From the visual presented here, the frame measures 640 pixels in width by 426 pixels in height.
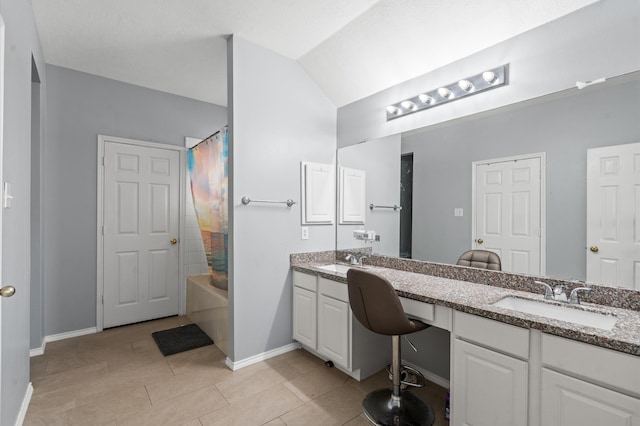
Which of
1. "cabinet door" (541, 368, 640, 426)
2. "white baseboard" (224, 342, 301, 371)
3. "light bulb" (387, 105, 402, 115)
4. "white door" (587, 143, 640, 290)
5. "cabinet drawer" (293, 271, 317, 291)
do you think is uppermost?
"light bulb" (387, 105, 402, 115)

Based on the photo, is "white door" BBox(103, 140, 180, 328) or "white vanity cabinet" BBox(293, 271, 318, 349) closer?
"white vanity cabinet" BBox(293, 271, 318, 349)

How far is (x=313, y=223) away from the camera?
2898 mm

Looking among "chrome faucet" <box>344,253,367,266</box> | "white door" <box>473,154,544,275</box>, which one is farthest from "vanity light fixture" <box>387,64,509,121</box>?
"chrome faucet" <box>344,253,367,266</box>

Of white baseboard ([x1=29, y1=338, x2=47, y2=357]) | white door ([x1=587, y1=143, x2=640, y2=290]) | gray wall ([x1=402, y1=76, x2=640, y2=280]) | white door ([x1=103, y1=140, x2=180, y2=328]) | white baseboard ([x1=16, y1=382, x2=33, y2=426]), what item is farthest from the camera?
white door ([x1=103, y1=140, x2=180, y2=328])

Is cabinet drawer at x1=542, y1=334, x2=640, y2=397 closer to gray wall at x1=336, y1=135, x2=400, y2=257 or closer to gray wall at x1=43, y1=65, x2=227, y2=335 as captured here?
gray wall at x1=336, y1=135, x2=400, y2=257

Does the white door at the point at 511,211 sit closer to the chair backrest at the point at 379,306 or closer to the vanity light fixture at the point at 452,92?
the vanity light fixture at the point at 452,92

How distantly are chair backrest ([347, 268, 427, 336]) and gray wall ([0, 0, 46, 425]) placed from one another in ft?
5.59

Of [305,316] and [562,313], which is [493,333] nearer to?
[562,313]

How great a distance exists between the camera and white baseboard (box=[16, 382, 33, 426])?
177cm

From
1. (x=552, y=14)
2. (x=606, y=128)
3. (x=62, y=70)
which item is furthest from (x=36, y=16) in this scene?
(x=606, y=128)

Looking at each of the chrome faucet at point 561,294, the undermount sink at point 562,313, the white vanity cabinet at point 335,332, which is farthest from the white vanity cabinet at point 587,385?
the white vanity cabinet at point 335,332

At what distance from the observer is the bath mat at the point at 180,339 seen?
2.79m

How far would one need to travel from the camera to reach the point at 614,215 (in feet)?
4.98

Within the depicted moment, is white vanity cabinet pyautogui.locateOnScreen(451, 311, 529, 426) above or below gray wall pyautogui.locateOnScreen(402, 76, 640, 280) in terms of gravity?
below
